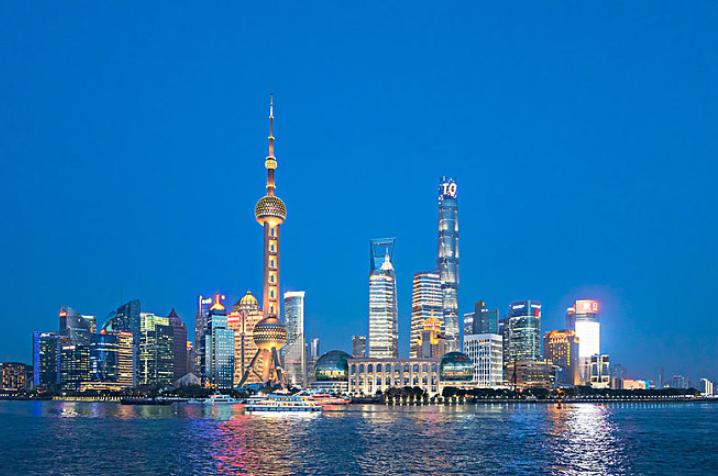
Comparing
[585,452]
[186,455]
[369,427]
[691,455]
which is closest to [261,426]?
[369,427]

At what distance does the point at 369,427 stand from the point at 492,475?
68760 mm

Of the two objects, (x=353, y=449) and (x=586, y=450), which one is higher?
(x=353, y=449)

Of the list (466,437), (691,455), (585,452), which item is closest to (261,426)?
(466,437)

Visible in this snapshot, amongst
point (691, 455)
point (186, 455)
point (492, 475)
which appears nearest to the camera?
point (492, 475)

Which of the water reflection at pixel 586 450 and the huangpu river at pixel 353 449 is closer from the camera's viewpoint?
the huangpu river at pixel 353 449

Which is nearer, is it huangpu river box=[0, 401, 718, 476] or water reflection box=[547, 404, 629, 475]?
huangpu river box=[0, 401, 718, 476]

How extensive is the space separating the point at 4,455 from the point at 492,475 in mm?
56583

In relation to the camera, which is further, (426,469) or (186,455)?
(186,455)

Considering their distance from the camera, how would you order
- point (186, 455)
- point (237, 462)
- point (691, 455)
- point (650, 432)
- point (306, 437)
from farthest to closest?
point (650, 432) → point (306, 437) → point (691, 455) → point (186, 455) → point (237, 462)

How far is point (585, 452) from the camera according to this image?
10456 centimetres

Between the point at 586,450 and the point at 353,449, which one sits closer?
the point at 586,450

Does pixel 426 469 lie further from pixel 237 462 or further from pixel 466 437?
pixel 466 437

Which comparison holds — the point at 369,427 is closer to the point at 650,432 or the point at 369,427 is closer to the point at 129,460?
the point at 650,432

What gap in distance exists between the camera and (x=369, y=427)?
150 metres
